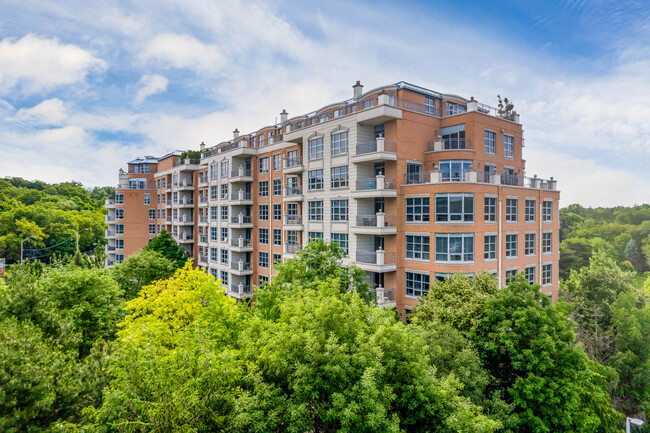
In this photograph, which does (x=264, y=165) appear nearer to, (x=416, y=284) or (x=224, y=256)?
(x=224, y=256)

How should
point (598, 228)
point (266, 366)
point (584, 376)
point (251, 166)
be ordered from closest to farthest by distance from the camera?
1. point (266, 366)
2. point (584, 376)
3. point (251, 166)
4. point (598, 228)

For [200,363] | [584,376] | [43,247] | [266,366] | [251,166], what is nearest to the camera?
[200,363]

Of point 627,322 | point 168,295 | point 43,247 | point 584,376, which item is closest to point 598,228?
point 627,322

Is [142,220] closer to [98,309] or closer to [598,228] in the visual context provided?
[98,309]

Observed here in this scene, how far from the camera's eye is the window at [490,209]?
1057 inches

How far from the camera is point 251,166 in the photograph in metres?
44.4

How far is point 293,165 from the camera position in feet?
119

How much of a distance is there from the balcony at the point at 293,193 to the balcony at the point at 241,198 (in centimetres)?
890

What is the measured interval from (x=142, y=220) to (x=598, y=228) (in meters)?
105

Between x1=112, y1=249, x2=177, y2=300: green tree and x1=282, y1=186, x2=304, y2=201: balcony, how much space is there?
16193 mm

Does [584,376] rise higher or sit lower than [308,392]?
lower

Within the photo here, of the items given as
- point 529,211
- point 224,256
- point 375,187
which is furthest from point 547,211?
point 224,256

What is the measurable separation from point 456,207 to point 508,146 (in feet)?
36.3

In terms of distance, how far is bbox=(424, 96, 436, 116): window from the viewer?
102 feet
